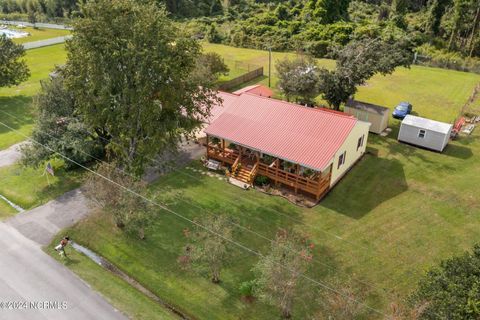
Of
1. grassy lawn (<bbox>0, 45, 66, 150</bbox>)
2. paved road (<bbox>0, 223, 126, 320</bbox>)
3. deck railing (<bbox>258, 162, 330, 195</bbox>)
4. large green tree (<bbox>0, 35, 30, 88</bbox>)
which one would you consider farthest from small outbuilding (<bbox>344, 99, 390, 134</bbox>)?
large green tree (<bbox>0, 35, 30, 88</bbox>)

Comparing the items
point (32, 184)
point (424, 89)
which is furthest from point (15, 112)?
point (424, 89)

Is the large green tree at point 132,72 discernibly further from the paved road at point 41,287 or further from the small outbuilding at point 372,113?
the small outbuilding at point 372,113

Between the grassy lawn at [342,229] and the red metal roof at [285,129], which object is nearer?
the grassy lawn at [342,229]

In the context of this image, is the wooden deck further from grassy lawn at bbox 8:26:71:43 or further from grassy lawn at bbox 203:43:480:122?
grassy lawn at bbox 8:26:71:43

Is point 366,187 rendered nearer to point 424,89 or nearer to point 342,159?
point 342,159

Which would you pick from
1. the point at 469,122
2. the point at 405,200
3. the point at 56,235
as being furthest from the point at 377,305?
the point at 469,122

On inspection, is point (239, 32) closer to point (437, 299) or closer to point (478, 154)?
point (478, 154)

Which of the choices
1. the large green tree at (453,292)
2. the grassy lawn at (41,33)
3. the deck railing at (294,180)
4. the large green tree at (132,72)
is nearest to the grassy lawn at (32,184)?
the large green tree at (132,72)
